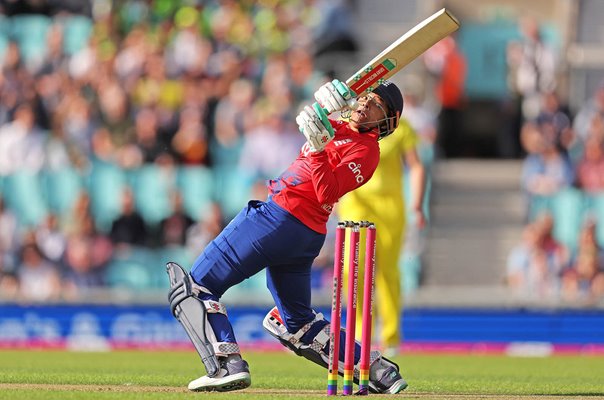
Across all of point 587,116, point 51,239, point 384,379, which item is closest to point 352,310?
point 384,379

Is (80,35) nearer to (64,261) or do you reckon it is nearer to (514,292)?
(64,261)

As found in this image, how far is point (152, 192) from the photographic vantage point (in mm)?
14898

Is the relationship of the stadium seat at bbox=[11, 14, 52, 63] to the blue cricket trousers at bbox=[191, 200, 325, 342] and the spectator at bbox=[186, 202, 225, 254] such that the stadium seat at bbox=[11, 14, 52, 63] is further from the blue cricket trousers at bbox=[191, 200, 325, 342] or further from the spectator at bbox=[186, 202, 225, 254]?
the blue cricket trousers at bbox=[191, 200, 325, 342]

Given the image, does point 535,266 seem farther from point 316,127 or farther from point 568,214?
point 316,127

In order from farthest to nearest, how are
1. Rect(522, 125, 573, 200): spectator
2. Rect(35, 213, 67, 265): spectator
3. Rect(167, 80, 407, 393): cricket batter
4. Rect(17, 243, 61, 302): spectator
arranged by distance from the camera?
Rect(522, 125, 573, 200): spectator → Rect(35, 213, 67, 265): spectator → Rect(17, 243, 61, 302): spectator → Rect(167, 80, 407, 393): cricket batter

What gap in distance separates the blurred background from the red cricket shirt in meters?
6.28

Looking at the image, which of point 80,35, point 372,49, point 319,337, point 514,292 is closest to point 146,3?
point 80,35

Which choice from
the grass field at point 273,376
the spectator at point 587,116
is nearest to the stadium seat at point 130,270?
the grass field at point 273,376

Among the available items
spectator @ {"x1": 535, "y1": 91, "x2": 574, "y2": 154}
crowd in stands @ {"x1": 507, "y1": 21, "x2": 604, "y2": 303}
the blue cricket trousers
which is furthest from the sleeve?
spectator @ {"x1": 535, "y1": 91, "x2": 574, "y2": 154}

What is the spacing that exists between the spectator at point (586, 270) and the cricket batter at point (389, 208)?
405 cm

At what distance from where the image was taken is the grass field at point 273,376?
7332 millimetres

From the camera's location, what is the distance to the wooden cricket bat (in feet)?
23.9

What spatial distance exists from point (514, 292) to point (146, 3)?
5.76 m

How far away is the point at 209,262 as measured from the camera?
7.21 m
